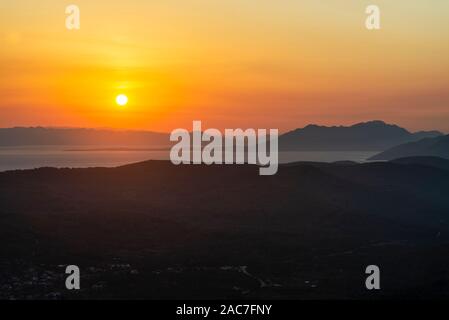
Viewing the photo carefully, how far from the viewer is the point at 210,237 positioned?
13188cm

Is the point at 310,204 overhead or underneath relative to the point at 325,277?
overhead

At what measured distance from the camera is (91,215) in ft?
469

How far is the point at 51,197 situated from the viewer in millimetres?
158375

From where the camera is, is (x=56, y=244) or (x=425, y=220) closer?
(x=56, y=244)

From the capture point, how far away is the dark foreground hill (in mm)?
92562

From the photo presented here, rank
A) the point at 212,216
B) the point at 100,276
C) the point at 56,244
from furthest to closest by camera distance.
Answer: the point at 212,216 < the point at 56,244 < the point at 100,276

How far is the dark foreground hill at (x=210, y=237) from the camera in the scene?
92.6 metres

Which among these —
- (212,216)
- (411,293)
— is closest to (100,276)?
(411,293)

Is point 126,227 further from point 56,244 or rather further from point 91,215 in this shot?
point 56,244

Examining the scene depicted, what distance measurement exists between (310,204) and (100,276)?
8669 centimetres

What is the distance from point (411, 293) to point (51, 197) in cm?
10135
